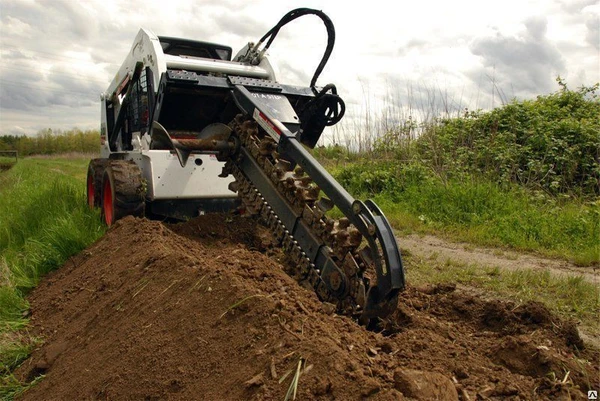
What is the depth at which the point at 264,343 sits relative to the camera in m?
2.38

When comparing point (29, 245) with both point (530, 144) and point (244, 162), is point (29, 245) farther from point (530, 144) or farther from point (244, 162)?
point (530, 144)

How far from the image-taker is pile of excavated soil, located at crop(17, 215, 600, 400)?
7.10ft

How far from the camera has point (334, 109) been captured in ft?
19.6

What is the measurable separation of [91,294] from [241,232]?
1565 mm

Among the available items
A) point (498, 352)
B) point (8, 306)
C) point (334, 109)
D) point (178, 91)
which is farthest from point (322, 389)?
point (334, 109)

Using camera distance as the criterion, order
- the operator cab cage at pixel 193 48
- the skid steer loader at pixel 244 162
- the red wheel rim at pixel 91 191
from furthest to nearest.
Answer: the operator cab cage at pixel 193 48 < the red wheel rim at pixel 91 191 < the skid steer loader at pixel 244 162

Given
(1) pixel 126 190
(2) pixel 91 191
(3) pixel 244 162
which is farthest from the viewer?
(2) pixel 91 191

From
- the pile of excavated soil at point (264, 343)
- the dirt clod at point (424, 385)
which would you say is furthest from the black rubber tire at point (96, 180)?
the dirt clod at point (424, 385)

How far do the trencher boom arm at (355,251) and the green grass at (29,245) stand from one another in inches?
80.5

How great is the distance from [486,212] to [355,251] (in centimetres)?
471

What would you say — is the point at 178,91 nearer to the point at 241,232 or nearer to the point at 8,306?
the point at 241,232

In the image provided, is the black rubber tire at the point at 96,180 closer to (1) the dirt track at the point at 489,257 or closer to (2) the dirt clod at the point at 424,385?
(1) the dirt track at the point at 489,257

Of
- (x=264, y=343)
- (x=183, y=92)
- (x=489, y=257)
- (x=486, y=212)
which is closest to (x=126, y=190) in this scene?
(x=183, y=92)

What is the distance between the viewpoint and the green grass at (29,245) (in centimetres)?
368
